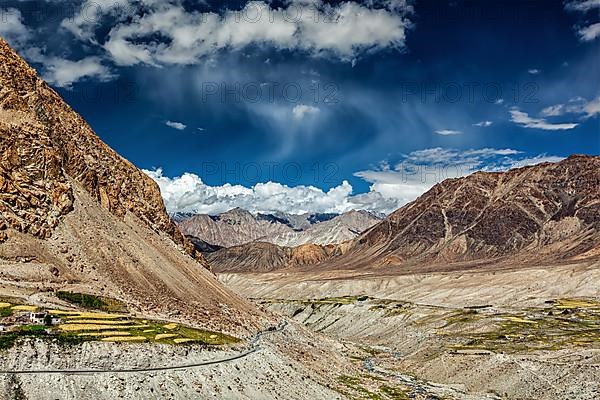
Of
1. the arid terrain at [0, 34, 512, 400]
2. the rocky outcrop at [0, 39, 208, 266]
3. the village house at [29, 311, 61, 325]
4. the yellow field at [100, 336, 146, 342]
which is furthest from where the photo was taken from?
the rocky outcrop at [0, 39, 208, 266]

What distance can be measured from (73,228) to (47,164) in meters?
14.9

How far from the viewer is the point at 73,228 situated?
105312 mm

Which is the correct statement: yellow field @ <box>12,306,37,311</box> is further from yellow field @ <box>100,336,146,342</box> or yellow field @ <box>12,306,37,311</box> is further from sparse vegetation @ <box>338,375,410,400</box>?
sparse vegetation @ <box>338,375,410,400</box>

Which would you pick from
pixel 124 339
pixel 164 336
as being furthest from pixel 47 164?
pixel 124 339

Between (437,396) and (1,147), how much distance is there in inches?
3530

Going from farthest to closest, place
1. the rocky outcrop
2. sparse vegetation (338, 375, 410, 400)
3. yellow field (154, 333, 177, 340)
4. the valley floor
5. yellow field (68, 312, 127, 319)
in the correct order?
1. the rocky outcrop
2. the valley floor
3. sparse vegetation (338, 375, 410, 400)
4. yellow field (68, 312, 127, 319)
5. yellow field (154, 333, 177, 340)

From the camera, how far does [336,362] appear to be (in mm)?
103938

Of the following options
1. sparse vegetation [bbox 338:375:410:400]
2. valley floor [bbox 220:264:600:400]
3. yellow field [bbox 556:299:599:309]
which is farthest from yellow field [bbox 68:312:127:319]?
yellow field [bbox 556:299:599:309]

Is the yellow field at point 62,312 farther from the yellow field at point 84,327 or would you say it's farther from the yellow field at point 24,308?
the yellow field at point 84,327

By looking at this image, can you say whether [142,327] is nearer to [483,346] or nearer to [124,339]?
[124,339]

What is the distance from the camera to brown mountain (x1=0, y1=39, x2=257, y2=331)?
94.3 m

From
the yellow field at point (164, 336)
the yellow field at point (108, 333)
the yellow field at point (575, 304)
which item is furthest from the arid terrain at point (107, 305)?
the yellow field at point (575, 304)

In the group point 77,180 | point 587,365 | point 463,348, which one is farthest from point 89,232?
point 587,365

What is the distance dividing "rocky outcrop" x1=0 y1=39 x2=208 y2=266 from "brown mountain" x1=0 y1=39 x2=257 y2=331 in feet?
0.69
